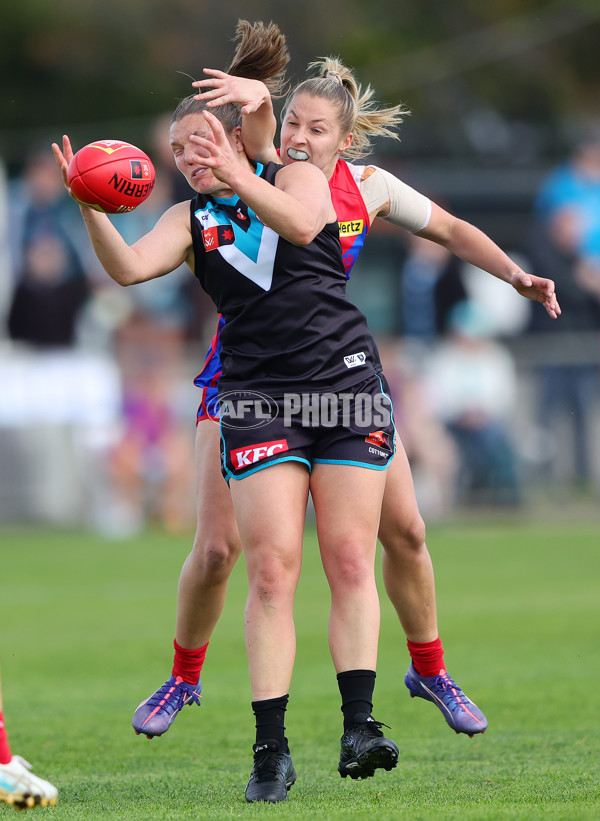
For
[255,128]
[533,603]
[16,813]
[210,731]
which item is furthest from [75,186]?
[533,603]

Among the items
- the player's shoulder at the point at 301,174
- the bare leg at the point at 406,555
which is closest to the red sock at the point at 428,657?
the bare leg at the point at 406,555

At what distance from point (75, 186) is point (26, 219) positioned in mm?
12000

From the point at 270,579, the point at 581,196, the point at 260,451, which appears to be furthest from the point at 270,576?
the point at 581,196

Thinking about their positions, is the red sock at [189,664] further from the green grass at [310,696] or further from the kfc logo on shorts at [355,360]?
the kfc logo on shorts at [355,360]

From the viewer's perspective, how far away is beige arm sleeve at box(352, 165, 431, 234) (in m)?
Result: 5.04

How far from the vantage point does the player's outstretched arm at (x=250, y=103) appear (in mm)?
4570

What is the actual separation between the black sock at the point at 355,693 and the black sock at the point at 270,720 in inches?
8.1

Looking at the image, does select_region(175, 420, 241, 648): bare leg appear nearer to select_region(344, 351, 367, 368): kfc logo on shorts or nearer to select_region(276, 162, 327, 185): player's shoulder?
select_region(344, 351, 367, 368): kfc logo on shorts

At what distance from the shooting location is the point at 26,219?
16.2m

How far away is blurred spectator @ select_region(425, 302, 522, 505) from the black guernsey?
10.7 m

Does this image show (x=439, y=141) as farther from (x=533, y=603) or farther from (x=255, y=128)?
(x=255, y=128)

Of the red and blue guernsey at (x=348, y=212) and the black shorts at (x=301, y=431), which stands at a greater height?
the red and blue guernsey at (x=348, y=212)

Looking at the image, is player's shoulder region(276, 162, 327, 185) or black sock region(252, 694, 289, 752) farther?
player's shoulder region(276, 162, 327, 185)

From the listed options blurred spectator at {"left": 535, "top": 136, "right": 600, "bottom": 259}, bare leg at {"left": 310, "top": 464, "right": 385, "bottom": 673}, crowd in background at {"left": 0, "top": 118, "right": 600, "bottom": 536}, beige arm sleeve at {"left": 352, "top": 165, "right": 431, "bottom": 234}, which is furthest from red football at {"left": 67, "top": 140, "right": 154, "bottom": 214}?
blurred spectator at {"left": 535, "top": 136, "right": 600, "bottom": 259}
